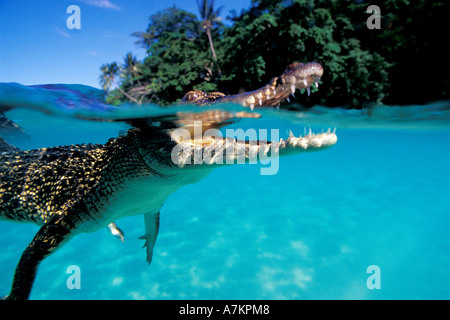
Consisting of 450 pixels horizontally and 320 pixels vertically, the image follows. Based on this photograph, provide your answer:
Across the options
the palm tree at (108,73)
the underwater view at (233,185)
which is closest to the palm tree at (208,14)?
the underwater view at (233,185)

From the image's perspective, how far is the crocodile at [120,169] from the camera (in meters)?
2.21

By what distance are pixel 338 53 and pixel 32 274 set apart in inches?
596

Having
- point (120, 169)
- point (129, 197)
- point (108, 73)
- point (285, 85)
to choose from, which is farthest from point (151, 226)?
point (108, 73)

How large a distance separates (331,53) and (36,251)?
43.9ft

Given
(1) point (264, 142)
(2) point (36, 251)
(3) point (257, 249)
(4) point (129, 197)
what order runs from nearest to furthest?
(1) point (264, 142), (2) point (36, 251), (4) point (129, 197), (3) point (257, 249)

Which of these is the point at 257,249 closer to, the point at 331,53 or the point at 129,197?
the point at 129,197

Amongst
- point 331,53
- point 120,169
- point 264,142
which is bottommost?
point 120,169

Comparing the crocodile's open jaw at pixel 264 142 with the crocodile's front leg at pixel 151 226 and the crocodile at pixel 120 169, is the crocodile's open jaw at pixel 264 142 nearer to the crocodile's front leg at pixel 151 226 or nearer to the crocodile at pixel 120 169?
the crocodile at pixel 120 169

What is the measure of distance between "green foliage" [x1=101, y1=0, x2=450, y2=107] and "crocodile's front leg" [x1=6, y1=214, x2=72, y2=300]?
11.3m

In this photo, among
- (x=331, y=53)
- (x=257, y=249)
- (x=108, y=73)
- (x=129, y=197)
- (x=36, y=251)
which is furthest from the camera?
(x=108, y=73)

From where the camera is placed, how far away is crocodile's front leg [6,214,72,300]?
2408 mm

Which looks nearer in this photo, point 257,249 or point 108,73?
point 257,249

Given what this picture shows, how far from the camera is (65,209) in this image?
8.93ft

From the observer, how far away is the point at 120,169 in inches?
109
